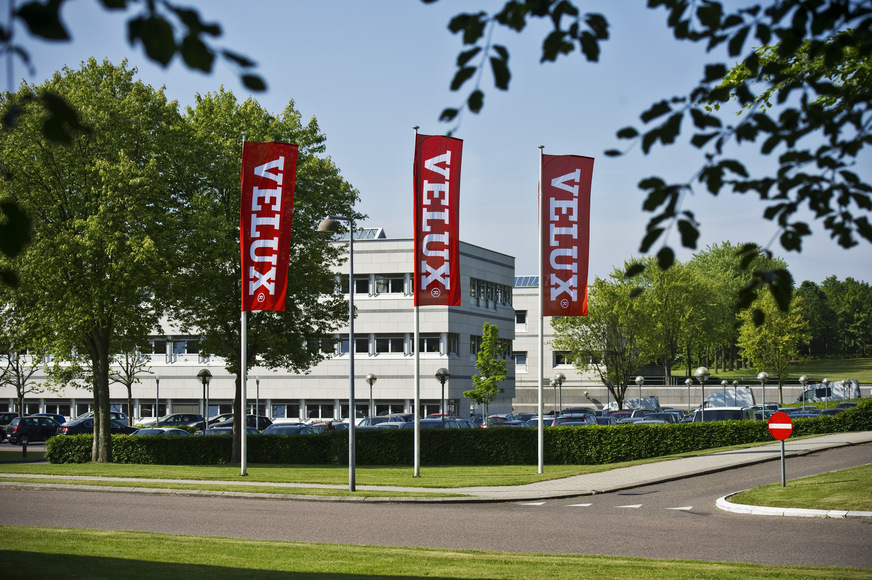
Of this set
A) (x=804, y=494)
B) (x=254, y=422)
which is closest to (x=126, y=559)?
(x=804, y=494)

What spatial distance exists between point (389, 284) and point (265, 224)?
40.0 meters

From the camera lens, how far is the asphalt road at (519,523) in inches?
533

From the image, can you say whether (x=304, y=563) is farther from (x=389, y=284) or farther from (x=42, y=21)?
(x=389, y=284)

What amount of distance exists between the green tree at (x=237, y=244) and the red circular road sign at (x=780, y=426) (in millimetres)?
19683

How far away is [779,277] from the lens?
4805 mm

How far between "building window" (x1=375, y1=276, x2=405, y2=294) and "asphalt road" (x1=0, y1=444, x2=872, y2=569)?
1683 inches

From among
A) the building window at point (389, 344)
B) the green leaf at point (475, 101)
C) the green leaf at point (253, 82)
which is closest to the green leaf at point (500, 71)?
the green leaf at point (475, 101)

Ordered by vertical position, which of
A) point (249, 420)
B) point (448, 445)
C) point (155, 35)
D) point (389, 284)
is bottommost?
point (249, 420)

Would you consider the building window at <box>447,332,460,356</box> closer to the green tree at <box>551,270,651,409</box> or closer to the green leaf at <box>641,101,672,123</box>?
the green tree at <box>551,270,651,409</box>

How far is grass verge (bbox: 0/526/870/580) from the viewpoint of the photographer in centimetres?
1021

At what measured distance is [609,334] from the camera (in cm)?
6562

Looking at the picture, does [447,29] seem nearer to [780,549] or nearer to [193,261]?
[780,549]

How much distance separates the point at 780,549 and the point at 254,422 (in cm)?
5016

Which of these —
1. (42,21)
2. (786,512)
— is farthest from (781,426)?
(42,21)
